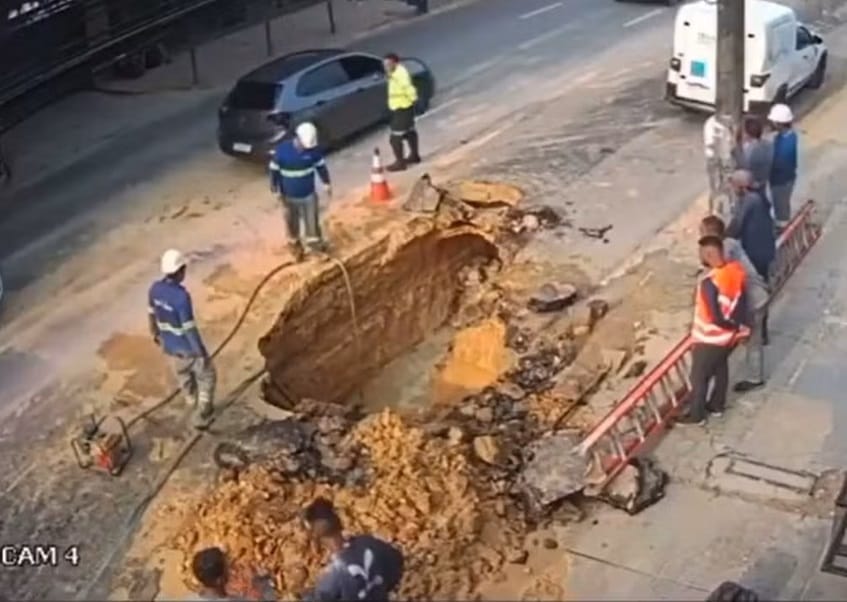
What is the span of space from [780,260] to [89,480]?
8239 mm

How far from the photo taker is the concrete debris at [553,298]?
674 inches

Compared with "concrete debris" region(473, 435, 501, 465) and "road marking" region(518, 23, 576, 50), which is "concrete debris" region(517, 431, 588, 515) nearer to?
"concrete debris" region(473, 435, 501, 465)

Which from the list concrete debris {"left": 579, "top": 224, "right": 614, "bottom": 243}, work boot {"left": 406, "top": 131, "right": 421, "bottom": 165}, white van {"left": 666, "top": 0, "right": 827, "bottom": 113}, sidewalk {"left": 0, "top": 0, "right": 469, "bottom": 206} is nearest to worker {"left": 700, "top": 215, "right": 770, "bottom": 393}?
concrete debris {"left": 579, "top": 224, "right": 614, "bottom": 243}

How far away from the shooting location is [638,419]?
13.7 meters

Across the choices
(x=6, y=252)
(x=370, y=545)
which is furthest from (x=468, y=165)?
(x=370, y=545)

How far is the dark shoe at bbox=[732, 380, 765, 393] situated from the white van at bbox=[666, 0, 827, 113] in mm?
9045

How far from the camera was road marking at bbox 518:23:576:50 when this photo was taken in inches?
1166

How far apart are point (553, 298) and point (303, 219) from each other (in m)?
3.32

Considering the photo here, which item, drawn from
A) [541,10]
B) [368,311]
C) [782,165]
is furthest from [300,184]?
[541,10]

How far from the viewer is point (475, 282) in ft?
65.0

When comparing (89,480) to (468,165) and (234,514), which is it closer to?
(234,514)

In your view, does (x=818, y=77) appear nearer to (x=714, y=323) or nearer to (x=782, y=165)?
(x=782, y=165)

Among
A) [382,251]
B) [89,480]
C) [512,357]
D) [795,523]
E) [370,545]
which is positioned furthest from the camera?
[382,251]

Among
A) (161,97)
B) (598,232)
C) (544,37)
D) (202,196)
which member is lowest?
(544,37)
